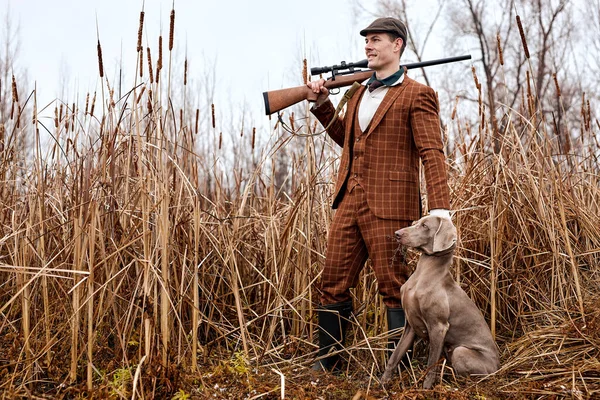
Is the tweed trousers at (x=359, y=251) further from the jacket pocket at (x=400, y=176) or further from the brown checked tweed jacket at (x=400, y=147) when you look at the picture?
the jacket pocket at (x=400, y=176)

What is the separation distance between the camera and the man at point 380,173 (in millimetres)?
3543

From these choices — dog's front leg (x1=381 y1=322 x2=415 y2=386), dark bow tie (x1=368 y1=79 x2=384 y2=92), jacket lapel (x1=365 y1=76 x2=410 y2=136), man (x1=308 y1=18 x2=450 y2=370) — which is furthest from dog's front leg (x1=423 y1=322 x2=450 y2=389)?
dark bow tie (x1=368 y1=79 x2=384 y2=92)

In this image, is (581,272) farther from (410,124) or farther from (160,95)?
(160,95)

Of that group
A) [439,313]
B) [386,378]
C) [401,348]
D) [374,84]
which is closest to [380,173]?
[374,84]

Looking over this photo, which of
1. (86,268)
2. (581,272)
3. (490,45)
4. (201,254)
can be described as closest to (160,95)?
(86,268)

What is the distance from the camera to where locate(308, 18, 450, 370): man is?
3.54 meters

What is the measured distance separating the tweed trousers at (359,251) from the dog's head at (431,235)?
10.6 inches

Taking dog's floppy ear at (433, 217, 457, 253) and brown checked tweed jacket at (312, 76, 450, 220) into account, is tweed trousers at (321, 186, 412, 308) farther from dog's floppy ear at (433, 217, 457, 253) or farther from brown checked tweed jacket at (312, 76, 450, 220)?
dog's floppy ear at (433, 217, 457, 253)

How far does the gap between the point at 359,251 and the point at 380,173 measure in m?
0.47

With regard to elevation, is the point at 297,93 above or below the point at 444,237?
above

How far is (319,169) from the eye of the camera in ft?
13.5

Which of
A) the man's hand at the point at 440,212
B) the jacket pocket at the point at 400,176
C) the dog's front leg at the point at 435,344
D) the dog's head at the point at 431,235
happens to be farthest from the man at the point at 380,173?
the dog's front leg at the point at 435,344

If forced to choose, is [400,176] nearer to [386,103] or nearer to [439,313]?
[386,103]

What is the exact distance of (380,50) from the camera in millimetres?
3635
